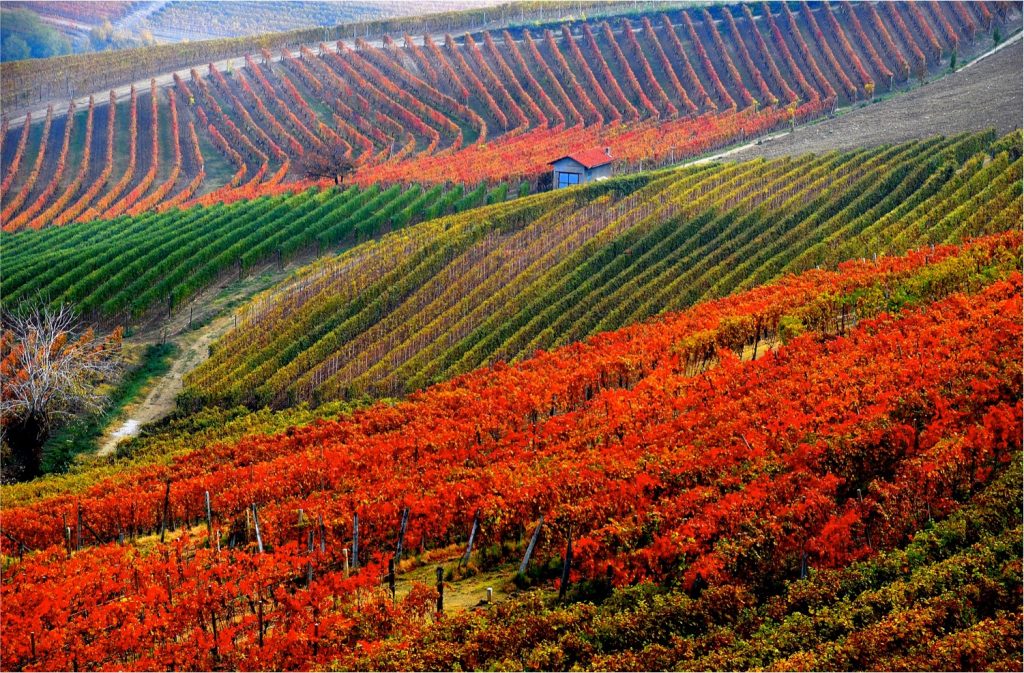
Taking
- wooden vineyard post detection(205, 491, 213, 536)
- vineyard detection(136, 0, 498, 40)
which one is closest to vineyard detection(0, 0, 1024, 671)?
wooden vineyard post detection(205, 491, 213, 536)

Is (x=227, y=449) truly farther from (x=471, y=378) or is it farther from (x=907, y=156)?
(x=907, y=156)

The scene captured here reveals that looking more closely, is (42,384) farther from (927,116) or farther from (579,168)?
(927,116)

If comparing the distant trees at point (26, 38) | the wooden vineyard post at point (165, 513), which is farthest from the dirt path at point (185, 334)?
the distant trees at point (26, 38)

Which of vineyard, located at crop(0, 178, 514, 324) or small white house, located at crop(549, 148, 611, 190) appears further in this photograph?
small white house, located at crop(549, 148, 611, 190)

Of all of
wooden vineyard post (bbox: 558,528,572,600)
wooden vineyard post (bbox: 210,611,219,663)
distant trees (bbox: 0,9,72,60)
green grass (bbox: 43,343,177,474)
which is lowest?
wooden vineyard post (bbox: 210,611,219,663)

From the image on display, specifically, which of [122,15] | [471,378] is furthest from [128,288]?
[122,15]

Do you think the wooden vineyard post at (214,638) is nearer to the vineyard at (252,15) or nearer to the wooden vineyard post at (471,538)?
the wooden vineyard post at (471,538)

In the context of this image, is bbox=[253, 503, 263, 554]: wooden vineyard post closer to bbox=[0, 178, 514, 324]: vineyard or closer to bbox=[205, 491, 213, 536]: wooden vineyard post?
bbox=[205, 491, 213, 536]: wooden vineyard post
